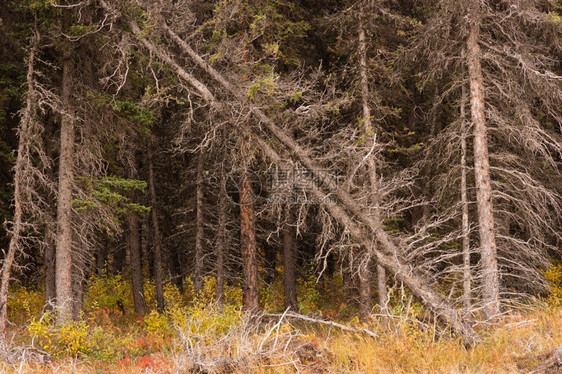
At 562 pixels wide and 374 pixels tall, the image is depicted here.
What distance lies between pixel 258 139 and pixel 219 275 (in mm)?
6747

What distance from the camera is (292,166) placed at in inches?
381

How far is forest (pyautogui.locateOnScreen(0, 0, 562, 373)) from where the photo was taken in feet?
24.7

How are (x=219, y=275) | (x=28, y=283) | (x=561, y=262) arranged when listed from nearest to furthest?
(x=219, y=275)
(x=561, y=262)
(x=28, y=283)

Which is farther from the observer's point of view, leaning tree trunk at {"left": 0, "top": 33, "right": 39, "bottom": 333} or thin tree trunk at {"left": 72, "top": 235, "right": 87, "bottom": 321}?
thin tree trunk at {"left": 72, "top": 235, "right": 87, "bottom": 321}

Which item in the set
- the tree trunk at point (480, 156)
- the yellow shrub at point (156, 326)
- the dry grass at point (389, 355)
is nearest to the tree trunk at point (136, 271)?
the yellow shrub at point (156, 326)

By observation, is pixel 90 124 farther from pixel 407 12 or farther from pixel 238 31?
pixel 407 12

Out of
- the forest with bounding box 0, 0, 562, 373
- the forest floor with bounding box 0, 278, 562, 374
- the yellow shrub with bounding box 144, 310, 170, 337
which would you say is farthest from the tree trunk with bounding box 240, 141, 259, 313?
the forest floor with bounding box 0, 278, 562, 374

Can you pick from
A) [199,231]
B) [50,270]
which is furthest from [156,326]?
[50,270]

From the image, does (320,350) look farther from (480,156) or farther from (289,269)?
(289,269)

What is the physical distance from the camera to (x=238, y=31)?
13.3m

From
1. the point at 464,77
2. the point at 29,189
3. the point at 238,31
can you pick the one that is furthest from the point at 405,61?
the point at 29,189

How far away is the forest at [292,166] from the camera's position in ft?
24.7

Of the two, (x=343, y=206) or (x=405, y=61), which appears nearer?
(x=343, y=206)

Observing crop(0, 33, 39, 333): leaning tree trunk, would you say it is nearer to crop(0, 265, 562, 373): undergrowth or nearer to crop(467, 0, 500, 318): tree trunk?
crop(0, 265, 562, 373): undergrowth
